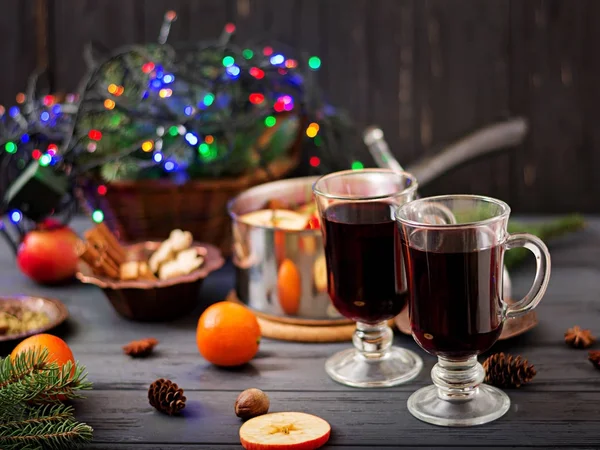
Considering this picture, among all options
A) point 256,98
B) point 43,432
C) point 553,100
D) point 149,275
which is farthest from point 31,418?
point 553,100

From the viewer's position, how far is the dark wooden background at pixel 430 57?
2.45 metres

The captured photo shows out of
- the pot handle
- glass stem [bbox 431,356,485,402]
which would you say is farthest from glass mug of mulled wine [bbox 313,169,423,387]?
the pot handle

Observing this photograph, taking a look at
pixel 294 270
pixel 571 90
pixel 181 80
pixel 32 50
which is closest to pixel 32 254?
pixel 181 80

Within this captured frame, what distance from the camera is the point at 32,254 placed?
1.82 meters

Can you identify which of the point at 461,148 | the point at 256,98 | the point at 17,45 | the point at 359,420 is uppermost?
the point at 17,45

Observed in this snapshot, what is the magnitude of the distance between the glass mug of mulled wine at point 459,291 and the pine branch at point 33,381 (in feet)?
1.53

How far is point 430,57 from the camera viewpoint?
97.6 inches

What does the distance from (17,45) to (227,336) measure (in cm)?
150

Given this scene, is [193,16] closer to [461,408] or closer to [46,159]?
[46,159]

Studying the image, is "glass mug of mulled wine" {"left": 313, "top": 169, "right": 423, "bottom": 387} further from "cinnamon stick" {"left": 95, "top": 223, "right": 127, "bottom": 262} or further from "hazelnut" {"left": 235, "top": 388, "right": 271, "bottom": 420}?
"cinnamon stick" {"left": 95, "top": 223, "right": 127, "bottom": 262}

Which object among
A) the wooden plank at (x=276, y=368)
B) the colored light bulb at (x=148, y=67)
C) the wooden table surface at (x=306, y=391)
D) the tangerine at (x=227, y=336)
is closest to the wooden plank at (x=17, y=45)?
the colored light bulb at (x=148, y=67)

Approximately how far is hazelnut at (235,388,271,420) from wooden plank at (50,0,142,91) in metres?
1.53

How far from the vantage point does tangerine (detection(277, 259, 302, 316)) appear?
1532mm

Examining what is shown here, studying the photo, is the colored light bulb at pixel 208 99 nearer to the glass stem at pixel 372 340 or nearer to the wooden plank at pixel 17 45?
the glass stem at pixel 372 340
